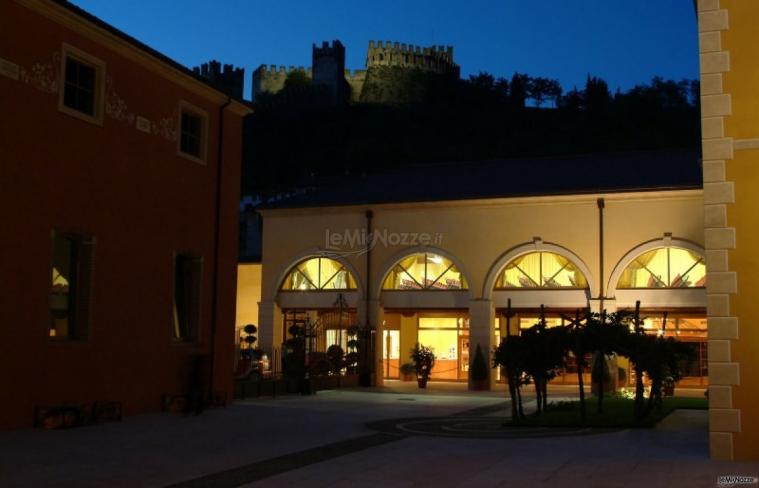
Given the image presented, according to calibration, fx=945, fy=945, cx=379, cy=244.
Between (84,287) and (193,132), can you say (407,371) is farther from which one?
(84,287)

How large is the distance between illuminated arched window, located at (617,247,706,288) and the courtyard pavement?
10.7 metres

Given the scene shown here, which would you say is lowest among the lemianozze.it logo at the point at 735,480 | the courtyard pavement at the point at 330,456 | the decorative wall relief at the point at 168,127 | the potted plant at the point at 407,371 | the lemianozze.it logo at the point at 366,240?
the courtyard pavement at the point at 330,456

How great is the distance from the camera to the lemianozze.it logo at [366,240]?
31.9 metres

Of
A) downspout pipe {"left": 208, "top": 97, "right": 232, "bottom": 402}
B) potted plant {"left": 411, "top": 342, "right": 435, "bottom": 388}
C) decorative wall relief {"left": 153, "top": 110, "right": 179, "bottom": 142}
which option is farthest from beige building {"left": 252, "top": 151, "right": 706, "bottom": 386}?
decorative wall relief {"left": 153, "top": 110, "right": 179, "bottom": 142}

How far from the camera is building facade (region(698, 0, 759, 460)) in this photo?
1173 cm

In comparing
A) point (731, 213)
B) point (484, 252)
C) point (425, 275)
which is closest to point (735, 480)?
point (731, 213)

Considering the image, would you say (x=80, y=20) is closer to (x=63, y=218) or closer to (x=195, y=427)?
(x=63, y=218)

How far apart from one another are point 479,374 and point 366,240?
612 cm

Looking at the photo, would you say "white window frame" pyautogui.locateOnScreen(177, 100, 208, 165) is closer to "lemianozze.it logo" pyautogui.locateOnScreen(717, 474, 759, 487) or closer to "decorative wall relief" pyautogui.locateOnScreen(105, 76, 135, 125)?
"decorative wall relief" pyautogui.locateOnScreen(105, 76, 135, 125)

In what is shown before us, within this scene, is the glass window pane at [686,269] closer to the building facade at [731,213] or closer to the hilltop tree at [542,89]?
the building facade at [731,213]

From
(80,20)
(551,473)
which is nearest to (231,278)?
(80,20)

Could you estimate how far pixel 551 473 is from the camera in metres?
11.0

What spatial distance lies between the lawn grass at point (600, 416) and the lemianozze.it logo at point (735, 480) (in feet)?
20.3

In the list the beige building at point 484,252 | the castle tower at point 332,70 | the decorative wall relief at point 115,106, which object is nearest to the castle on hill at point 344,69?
the castle tower at point 332,70
